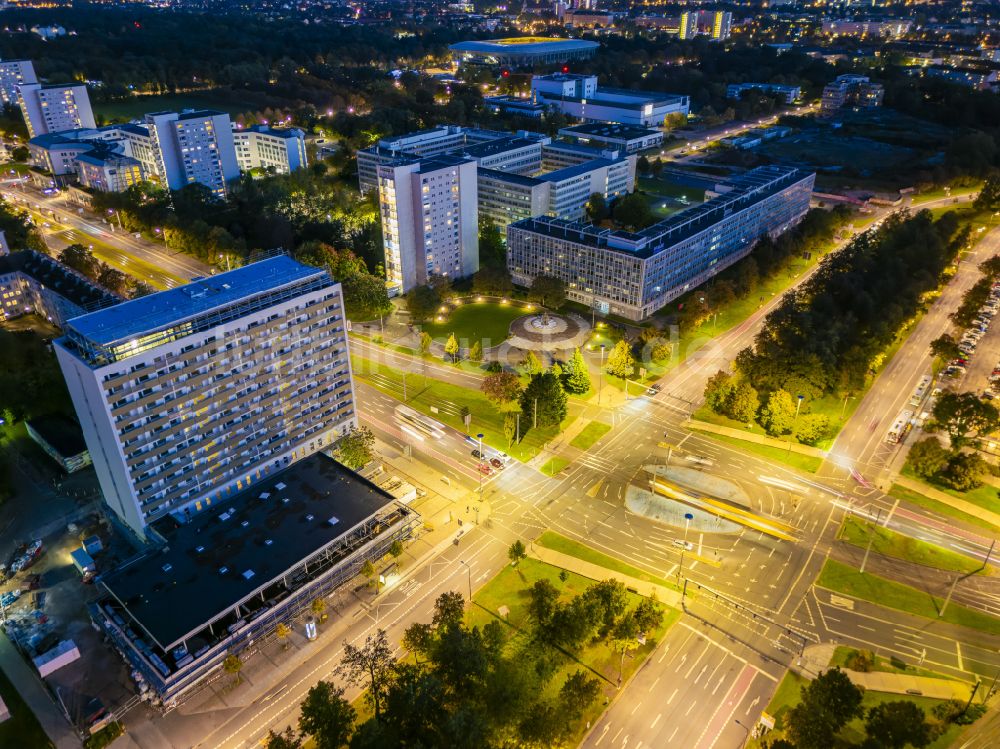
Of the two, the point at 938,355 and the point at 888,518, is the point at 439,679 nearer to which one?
the point at 888,518

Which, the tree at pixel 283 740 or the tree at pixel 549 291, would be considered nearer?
the tree at pixel 283 740

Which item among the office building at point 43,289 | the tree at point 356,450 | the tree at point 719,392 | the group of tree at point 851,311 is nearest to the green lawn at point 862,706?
the tree at point 719,392

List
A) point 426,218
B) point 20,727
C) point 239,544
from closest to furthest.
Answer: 1. point 20,727
2. point 239,544
3. point 426,218

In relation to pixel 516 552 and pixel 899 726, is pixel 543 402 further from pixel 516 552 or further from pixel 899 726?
pixel 899 726

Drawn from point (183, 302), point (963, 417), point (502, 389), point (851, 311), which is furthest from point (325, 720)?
point (851, 311)

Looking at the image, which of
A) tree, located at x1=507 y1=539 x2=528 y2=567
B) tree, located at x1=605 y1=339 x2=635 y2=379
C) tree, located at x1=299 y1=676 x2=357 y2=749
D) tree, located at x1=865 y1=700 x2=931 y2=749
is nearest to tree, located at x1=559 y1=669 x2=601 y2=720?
tree, located at x1=507 y1=539 x2=528 y2=567

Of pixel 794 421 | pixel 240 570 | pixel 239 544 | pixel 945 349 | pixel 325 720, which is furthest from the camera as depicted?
pixel 945 349

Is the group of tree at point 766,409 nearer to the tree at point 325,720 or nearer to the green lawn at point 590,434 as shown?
the green lawn at point 590,434

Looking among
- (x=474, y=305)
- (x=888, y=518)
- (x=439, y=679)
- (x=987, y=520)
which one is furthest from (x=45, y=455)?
(x=987, y=520)
